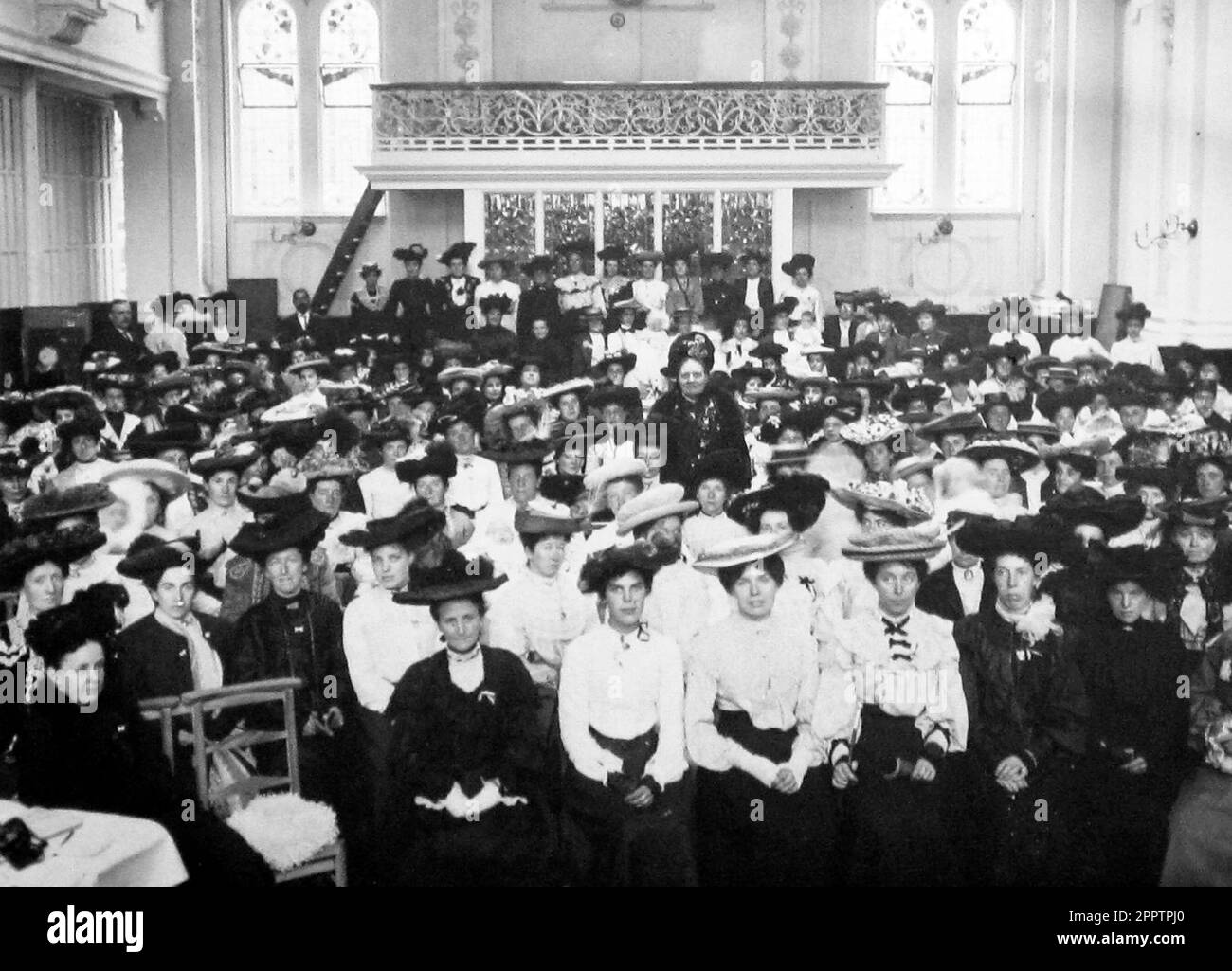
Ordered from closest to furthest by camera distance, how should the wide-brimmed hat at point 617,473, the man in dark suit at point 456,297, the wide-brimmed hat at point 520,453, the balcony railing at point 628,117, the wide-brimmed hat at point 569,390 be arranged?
the wide-brimmed hat at point 617,473 < the wide-brimmed hat at point 520,453 < the wide-brimmed hat at point 569,390 < the man in dark suit at point 456,297 < the balcony railing at point 628,117

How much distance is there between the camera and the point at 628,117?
2041 centimetres

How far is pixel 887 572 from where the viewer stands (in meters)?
6.54

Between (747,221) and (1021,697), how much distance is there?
14998 mm

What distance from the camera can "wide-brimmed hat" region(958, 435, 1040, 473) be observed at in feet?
29.9

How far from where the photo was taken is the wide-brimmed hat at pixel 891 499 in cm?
739

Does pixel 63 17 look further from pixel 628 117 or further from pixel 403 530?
pixel 403 530

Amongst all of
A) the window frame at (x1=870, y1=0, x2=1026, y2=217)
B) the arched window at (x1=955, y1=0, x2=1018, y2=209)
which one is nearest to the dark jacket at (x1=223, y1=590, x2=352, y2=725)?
the window frame at (x1=870, y1=0, x2=1026, y2=217)

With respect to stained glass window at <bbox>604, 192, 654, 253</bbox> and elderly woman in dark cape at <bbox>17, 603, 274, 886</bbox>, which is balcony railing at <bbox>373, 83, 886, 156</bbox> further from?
elderly woman in dark cape at <bbox>17, 603, 274, 886</bbox>

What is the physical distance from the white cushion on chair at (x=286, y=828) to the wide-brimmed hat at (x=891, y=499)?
2.73 m

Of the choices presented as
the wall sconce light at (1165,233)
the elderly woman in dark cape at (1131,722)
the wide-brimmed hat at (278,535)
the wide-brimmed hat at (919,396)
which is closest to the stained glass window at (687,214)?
the wall sconce light at (1165,233)

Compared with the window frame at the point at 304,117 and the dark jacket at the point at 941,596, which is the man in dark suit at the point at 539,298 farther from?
the dark jacket at the point at 941,596

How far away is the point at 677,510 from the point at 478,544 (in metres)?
1.40
